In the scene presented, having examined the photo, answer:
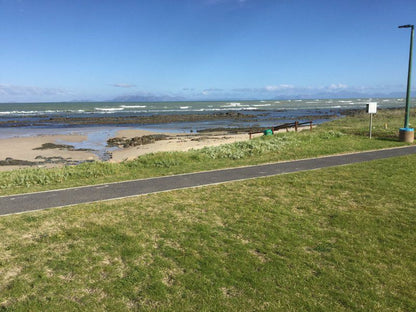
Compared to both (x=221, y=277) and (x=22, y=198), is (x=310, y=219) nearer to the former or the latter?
(x=221, y=277)

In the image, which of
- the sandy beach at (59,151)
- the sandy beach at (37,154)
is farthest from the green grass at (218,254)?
A: the sandy beach at (37,154)

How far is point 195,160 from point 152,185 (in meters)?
4.19

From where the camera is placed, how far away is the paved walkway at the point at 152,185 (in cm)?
796

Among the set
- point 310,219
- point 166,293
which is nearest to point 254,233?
point 310,219

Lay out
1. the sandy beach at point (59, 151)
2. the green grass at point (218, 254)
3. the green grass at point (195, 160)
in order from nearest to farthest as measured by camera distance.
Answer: the green grass at point (218, 254) → the green grass at point (195, 160) → the sandy beach at point (59, 151)

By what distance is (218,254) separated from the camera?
4.99 meters

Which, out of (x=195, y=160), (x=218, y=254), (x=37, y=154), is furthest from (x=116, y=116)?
(x=218, y=254)

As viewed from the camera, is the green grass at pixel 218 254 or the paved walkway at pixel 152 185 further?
the paved walkway at pixel 152 185

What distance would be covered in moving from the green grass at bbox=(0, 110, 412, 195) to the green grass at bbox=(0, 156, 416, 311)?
10.7ft

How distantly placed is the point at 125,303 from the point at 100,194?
506 centimetres

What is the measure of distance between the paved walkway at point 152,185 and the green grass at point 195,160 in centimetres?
72

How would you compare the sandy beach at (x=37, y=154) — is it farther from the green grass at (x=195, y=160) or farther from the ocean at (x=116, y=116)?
the green grass at (x=195, y=160)

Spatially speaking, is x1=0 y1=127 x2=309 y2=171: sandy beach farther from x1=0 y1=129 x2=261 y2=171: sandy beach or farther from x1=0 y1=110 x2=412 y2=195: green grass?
x1=0 y1=110 x2=412 y2=195: green grass

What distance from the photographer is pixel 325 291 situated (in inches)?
160
